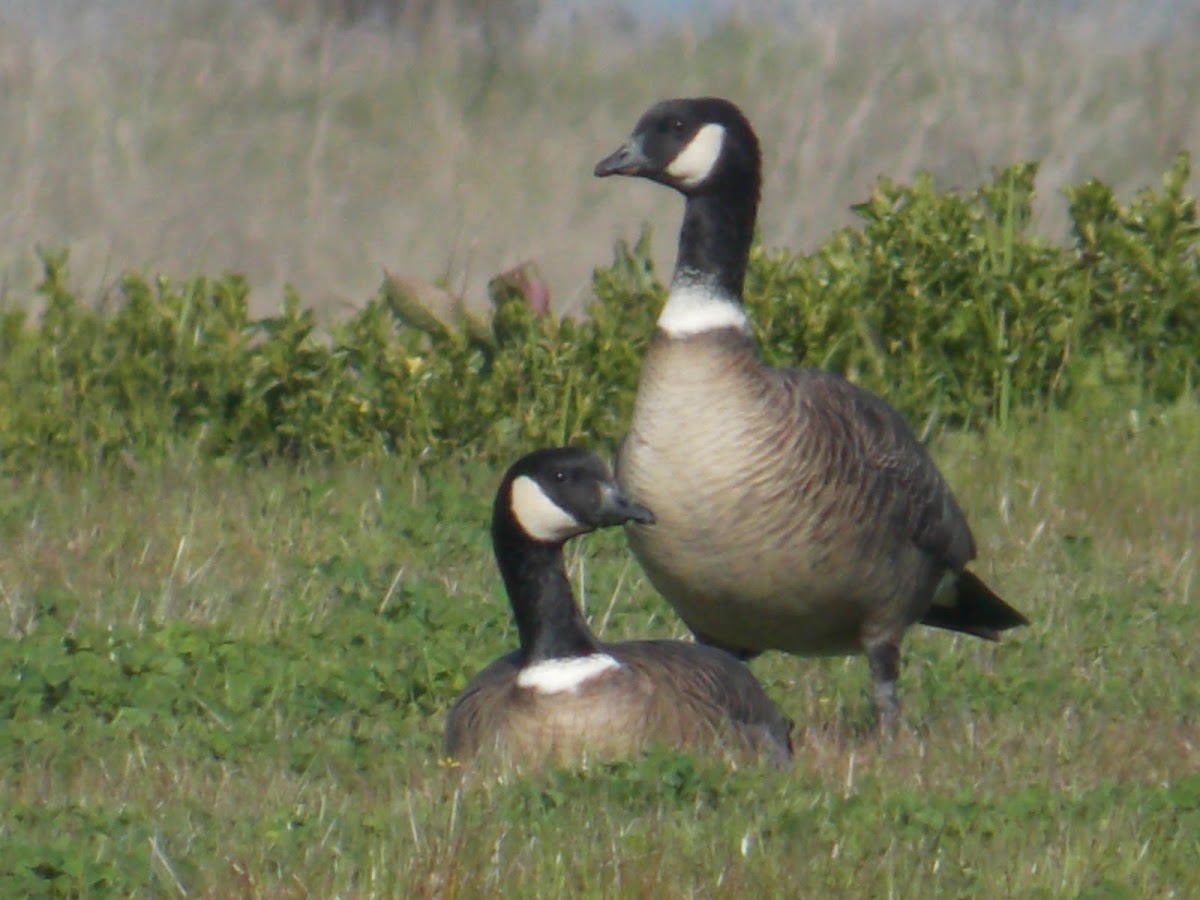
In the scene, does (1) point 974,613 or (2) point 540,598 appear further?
(1) point 974,613

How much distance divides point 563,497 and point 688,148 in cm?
148

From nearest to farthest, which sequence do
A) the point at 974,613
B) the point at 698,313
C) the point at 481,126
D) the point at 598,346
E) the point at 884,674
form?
the point at 698,313 → the point at 884,674 → the point at 974,613 → the point at 598,346 → the point at 481,126

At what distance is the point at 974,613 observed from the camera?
773 centimetres

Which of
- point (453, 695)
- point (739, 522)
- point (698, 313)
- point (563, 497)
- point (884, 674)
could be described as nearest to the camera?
point (563, 497)

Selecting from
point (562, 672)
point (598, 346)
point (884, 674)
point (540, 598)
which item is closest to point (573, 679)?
point (562, 672)

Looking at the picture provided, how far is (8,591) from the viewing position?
308 inches

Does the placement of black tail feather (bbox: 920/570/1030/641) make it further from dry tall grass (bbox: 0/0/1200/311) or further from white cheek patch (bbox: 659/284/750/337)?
dry tall grass (bbox: 0/0/1200/311)

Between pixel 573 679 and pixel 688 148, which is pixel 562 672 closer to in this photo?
pixel 573 679

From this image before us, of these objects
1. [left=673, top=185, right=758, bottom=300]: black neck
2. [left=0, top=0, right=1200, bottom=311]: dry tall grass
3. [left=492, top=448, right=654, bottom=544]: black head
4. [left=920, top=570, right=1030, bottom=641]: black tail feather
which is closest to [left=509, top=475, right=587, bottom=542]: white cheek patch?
[left=492, top=448, right=654, bottom=544]: black head

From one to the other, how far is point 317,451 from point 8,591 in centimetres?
228

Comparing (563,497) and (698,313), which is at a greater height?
(698,313)

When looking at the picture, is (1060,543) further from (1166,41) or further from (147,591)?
(1166,41)

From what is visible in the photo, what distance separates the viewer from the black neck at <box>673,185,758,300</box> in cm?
717

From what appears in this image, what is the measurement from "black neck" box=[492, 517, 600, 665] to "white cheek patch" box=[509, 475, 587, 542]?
3cm
